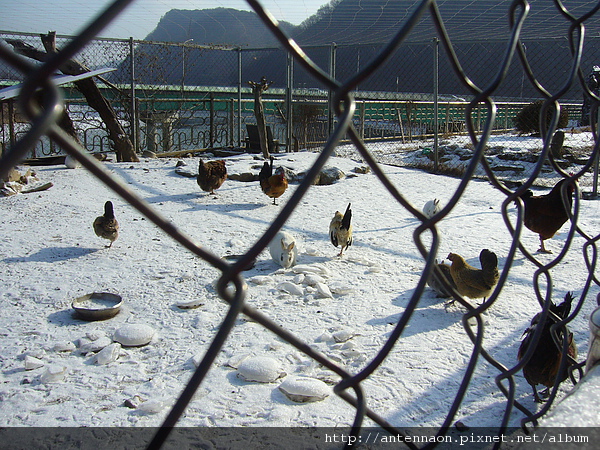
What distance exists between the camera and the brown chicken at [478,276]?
2666 millimetres

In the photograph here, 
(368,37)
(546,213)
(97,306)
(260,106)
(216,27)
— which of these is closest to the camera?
(97,306)

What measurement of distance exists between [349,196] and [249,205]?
4.10 ft

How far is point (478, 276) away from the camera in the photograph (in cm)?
272

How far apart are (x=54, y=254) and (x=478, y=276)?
2.88 metres

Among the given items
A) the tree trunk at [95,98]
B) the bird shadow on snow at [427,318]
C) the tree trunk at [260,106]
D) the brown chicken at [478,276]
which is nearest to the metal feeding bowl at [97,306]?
the bird shadow on snow at [427,318]

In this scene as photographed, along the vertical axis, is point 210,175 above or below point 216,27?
below

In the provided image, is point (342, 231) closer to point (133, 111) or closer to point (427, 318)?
point (427, 318)

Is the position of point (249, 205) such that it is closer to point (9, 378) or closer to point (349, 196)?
point (349, 196)

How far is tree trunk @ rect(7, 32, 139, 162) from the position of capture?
7.39m

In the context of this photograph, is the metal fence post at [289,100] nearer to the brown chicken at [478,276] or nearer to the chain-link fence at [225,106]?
the chain-link fence at [225,106]

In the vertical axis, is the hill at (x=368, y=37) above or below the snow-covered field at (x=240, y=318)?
above

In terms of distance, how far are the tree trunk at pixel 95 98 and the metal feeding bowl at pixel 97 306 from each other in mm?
5566

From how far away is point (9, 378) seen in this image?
A: 2096mm

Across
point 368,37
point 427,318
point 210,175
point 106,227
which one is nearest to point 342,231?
point 427,318
